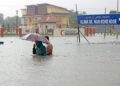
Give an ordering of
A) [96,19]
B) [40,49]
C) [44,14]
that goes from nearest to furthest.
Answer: [40,49] < [96,19] < [44,14]

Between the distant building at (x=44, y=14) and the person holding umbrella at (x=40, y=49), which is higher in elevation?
the distant building at (x=44, y=14)

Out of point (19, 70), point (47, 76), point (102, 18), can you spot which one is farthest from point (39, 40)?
point (102, 18)

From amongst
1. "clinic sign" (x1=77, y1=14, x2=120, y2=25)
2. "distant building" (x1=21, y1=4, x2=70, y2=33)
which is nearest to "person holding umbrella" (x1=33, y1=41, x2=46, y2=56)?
"clinic sign" (x1=77, y1=14, x2=120, y2=25)

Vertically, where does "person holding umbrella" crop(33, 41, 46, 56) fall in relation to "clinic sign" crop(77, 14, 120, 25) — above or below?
below

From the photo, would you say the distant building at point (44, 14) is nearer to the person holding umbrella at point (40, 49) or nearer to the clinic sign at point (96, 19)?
the clinic sign at point (96, 19)

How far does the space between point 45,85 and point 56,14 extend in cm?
10091

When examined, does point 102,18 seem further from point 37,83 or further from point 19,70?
point 37,83

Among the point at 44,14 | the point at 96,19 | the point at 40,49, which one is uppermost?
the point at 44,14

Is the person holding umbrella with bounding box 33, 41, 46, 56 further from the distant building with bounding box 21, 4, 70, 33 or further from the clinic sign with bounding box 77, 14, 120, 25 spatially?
the distant building with bounding box 21, 4, 70, 33

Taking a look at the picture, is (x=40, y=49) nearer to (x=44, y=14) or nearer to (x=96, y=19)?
(x=96, y=19)

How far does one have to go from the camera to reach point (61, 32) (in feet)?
218

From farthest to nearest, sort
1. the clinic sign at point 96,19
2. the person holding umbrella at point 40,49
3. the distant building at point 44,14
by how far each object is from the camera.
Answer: the distant building at point 44,14, the clinic sign at point 96,19, the person holding umbrella at point 40,49

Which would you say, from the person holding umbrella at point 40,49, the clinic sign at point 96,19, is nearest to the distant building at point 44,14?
the clinic sign at point 96,19

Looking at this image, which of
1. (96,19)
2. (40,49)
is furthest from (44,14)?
(40,49)
